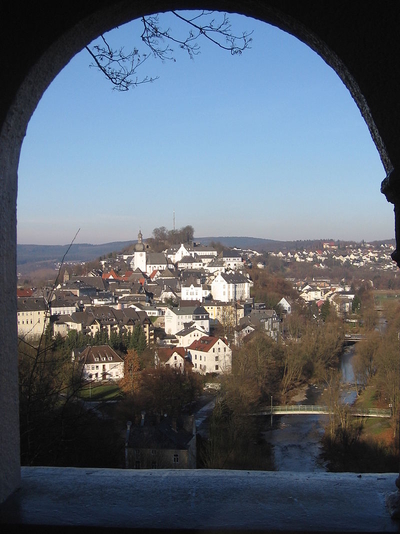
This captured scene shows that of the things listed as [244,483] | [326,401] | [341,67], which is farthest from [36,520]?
[326,401]

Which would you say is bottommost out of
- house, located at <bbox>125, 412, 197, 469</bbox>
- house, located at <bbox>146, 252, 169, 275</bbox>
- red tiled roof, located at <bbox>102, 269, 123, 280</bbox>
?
house, located at <bbox>125, 412, 197, 469</bbox>

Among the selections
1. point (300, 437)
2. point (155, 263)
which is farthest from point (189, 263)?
point (300, 437)

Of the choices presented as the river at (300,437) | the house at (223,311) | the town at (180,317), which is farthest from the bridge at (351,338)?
the house at (223,311)

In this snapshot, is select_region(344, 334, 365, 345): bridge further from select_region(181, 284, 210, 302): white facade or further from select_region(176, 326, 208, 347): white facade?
select_region(181, 284, 210, 302): white facade

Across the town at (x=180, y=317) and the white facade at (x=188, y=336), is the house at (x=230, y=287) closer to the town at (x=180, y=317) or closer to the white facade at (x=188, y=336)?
the town at (x=180, y=317)

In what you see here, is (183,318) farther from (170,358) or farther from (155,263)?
(155,263)

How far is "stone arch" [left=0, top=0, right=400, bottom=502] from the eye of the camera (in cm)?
108

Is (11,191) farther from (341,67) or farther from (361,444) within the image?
(361,444)

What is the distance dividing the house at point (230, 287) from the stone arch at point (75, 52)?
4554cm

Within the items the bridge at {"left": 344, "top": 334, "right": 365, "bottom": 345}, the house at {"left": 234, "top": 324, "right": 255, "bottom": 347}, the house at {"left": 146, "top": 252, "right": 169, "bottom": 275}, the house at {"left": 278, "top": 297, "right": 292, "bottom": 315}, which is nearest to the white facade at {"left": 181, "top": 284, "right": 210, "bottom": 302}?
the house at {"left": 278, "top": 297, "right": 292, "bottom": 315}

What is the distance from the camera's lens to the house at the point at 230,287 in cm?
4734

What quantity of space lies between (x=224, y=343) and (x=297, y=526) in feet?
78.3

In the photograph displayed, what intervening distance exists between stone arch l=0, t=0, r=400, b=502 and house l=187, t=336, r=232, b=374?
22.0 m

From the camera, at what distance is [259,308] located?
40906mm
